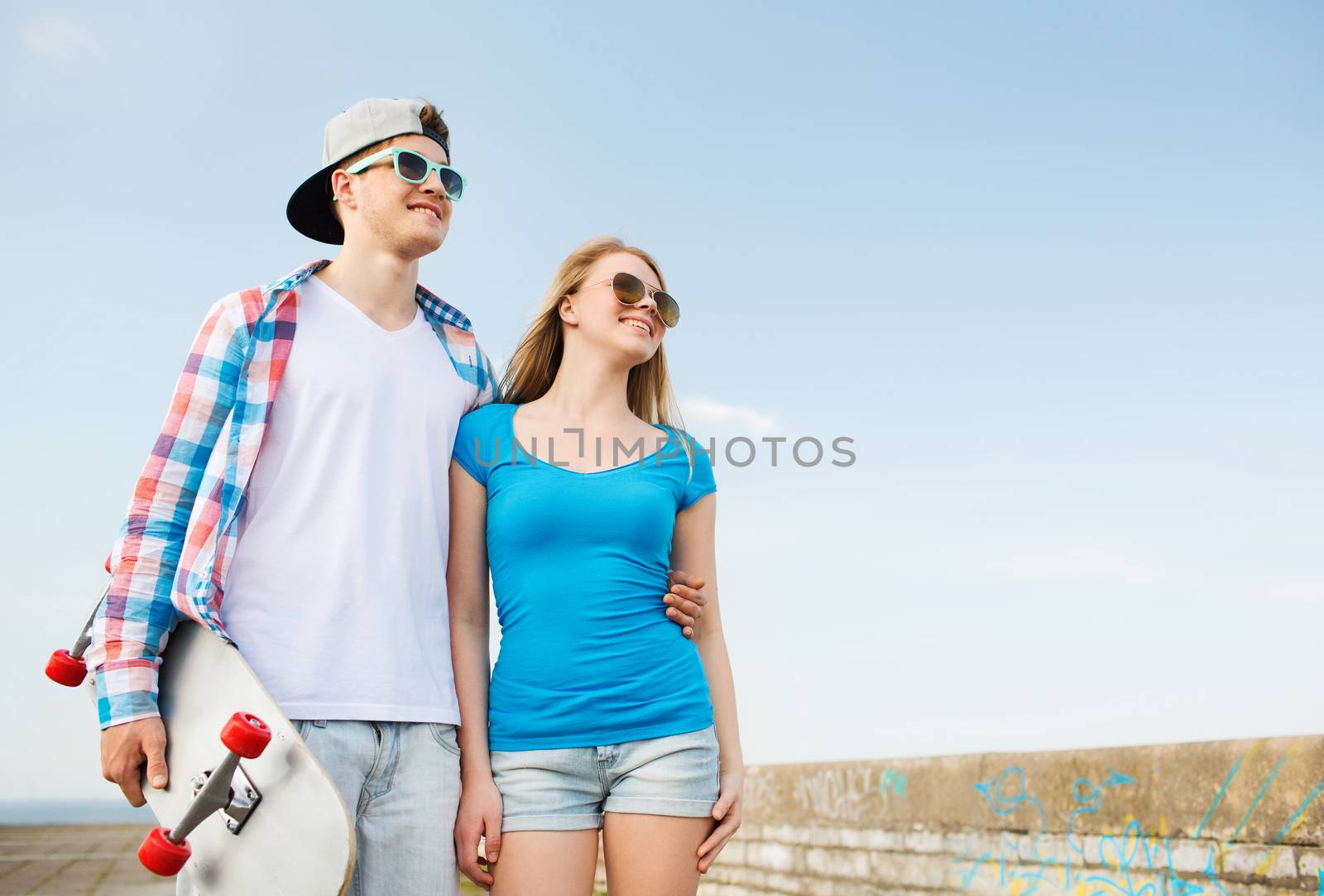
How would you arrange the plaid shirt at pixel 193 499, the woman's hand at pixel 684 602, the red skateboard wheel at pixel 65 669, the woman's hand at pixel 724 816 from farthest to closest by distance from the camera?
the woman's hand at pixel 684 602 → the woman's hand at pixel 724 816 → the red skateboard wheel at pixel 65 669 → the plaid shirt at pixel 193 499

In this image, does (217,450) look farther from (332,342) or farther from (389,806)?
(389,806)

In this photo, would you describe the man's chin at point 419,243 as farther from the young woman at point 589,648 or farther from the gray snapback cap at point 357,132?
the young woman at point 589,648

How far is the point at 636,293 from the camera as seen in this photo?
281 centimetres

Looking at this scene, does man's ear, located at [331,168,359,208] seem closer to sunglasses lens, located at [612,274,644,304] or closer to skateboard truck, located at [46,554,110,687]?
sunglasses lens, located at [612,274,644,304]

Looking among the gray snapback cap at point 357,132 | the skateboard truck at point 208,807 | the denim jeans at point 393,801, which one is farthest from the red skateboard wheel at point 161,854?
the gray snapback cap at point 357,132

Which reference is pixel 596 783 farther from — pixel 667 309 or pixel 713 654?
pixel 667 309

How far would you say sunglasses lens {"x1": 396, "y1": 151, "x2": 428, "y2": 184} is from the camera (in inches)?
105

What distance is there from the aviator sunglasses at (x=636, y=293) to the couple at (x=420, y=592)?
1.18ft

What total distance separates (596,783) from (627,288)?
1.31 meters

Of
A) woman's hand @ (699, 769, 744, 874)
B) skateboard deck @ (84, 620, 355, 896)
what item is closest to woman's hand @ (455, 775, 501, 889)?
skateboard deck @ (84, 620, 355, 896)

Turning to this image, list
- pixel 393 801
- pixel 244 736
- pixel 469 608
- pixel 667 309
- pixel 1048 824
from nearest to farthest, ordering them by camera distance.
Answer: pixel 244 736
pixel 393 801
pixel 469 608
pixel 667 309
pixel 1048 824

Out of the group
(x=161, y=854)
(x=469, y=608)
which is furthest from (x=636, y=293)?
(x=161, y=854)

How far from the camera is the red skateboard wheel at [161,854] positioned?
6.50 ft

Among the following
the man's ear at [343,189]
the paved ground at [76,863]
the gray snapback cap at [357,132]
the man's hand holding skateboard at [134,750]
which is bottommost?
the paved ground at [76,863]
